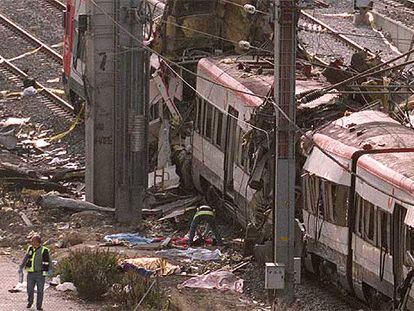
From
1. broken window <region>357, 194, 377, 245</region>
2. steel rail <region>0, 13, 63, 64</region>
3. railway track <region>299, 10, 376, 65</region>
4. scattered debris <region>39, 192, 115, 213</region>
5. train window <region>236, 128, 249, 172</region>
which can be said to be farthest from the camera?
steel rail <region>0, 13, 63, 64</region>

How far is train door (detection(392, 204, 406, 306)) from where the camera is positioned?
21031mm

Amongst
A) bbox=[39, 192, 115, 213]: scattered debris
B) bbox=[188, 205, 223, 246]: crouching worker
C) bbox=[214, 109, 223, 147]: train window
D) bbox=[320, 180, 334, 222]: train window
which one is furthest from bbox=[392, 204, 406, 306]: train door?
bbox=[39, 192, 115, 213]: scattered debris

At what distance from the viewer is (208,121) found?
30609 millimetres

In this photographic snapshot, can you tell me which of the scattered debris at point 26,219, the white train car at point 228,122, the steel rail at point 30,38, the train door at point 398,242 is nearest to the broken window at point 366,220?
the train door at point 398,242

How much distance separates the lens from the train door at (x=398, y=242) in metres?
21.0

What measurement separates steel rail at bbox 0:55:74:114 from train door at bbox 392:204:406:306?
20.2 m

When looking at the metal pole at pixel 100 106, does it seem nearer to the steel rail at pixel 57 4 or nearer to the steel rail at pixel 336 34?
the steel rail at pixel 336 34

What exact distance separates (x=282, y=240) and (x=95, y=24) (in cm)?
970

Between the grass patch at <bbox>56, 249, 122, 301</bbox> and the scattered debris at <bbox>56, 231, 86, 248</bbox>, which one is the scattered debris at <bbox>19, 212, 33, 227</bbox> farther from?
the grass patch at <bbox>56, 249, 122, 301</bbox>

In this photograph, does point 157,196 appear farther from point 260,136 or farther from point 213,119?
point 260,136

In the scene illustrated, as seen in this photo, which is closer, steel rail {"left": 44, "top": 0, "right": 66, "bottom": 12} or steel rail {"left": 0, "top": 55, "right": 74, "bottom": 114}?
steel rail {"left": 0, "top": 55, "right": 74, "bottom": 114}

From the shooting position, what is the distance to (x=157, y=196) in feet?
106

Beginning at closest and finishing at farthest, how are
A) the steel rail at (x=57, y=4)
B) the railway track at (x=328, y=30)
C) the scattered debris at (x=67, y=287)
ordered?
the scattered debris at (x=67, y=287) → the railway track at (x=328, y=30) → the steel rail at (x=57, y=4)

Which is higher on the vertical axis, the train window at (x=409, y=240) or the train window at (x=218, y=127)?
the train window at (x=409, y=240)
